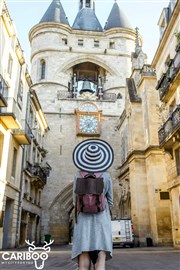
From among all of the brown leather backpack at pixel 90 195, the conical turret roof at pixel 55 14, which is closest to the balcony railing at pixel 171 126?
the brown leather backpack at pixel 90 195

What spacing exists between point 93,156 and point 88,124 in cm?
2701

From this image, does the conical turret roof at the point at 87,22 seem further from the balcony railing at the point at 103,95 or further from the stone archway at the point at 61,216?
the stone archway at the point at 61,216

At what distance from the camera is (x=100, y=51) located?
3578 centimetres

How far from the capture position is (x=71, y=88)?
34.8m

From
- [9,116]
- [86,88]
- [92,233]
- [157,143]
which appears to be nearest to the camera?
[92,233]

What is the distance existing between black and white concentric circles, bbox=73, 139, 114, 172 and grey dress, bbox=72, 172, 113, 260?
0.56 meters

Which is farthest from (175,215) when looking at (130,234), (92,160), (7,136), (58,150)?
(58,150)

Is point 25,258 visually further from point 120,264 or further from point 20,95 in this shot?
point 20,95

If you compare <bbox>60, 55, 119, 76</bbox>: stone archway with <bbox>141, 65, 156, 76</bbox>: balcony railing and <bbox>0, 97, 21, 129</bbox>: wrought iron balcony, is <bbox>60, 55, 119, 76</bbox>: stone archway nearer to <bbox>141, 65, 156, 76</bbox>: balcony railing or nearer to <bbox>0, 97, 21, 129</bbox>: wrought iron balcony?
<bbox>141, 65, 156, 76</bbox>: balcony railing

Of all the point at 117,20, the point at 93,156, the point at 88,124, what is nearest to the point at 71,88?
the point at 88,124

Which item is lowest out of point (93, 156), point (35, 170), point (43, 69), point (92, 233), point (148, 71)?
point (92, 233)

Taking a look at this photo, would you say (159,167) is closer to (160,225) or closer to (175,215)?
(160,225)

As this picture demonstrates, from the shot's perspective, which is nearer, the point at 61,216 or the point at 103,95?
the point at 61,216

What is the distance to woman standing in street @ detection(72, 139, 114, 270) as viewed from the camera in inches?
134
